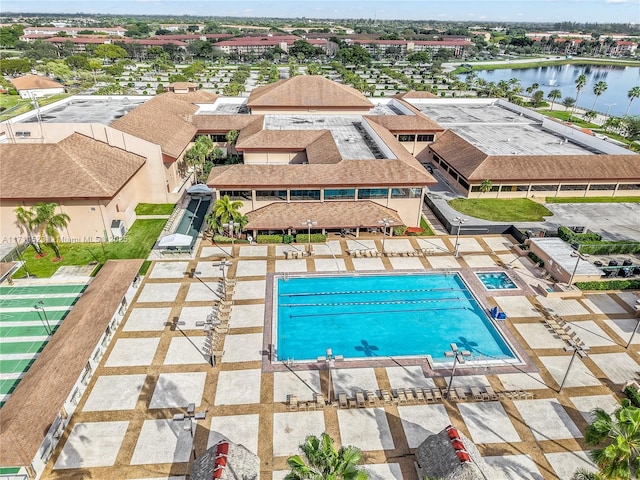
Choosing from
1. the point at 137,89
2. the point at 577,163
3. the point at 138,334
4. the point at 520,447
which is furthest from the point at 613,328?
the point at 137,89

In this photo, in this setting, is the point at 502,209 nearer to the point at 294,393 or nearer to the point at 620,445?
the point at 294,393

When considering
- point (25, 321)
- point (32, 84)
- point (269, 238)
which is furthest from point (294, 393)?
point (32, 84)

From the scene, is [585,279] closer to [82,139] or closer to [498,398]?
[498,398]

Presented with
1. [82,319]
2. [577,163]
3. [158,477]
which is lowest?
[158,477]

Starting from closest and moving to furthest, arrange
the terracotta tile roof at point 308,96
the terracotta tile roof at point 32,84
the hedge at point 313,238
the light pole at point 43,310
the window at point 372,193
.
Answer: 1. the light pole at point 43,310
2. the hedge at point 313,238
3. the window at point 372,193
4. the terracotta tile roof at point 308,96
5. the terracotta tile roof at point 32,84

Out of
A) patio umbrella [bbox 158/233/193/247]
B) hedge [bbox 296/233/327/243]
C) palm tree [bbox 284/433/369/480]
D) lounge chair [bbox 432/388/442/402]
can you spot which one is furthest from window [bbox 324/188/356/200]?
palm tree [bbox 284/433/369/480]

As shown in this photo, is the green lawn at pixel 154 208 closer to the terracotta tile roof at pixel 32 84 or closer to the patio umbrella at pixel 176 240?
the patio umbrella at pixel 176 240

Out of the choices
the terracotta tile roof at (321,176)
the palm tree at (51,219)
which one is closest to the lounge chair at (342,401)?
the terracotta tile roof at (321,176)

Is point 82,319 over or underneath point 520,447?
over
